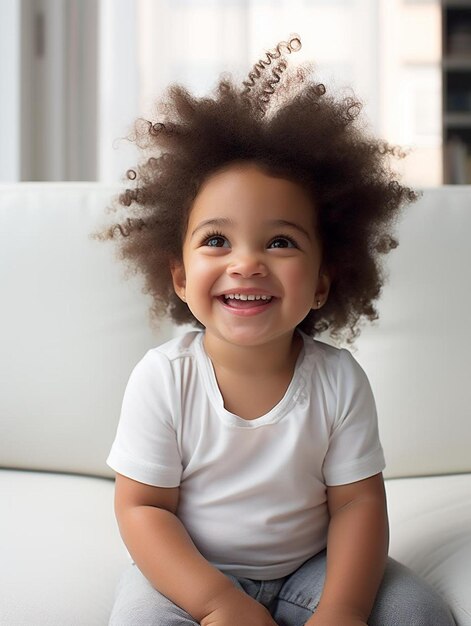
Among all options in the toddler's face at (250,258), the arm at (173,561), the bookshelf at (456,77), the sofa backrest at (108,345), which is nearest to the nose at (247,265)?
the toddler's face at (250,258)

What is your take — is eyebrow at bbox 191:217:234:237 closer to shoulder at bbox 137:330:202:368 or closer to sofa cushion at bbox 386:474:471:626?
shoulder at bbox 137:330:202:368

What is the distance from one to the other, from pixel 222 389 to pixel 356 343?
1.69 feet

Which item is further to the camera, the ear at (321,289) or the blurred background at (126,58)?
the blurred background at (126,58)

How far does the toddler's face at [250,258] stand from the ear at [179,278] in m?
0.08

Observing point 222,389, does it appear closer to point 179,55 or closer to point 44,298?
point 44,298

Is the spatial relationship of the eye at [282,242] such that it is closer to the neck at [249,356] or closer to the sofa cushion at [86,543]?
the neck at [249,356]

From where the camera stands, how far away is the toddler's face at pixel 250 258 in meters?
0.96

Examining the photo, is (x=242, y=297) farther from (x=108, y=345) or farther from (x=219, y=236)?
(x=108, y=345)

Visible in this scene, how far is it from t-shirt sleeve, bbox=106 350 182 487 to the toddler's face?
96 mm

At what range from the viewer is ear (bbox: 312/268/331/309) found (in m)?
1.06

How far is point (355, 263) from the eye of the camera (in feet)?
3.54

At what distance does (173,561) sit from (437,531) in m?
0.39

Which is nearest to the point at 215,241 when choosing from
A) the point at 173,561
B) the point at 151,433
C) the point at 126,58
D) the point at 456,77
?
the point at 151,433

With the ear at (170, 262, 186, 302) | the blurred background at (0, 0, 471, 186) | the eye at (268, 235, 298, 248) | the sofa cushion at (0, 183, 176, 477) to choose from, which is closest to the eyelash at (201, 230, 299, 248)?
the eye at (268, 235, 298, 248)
